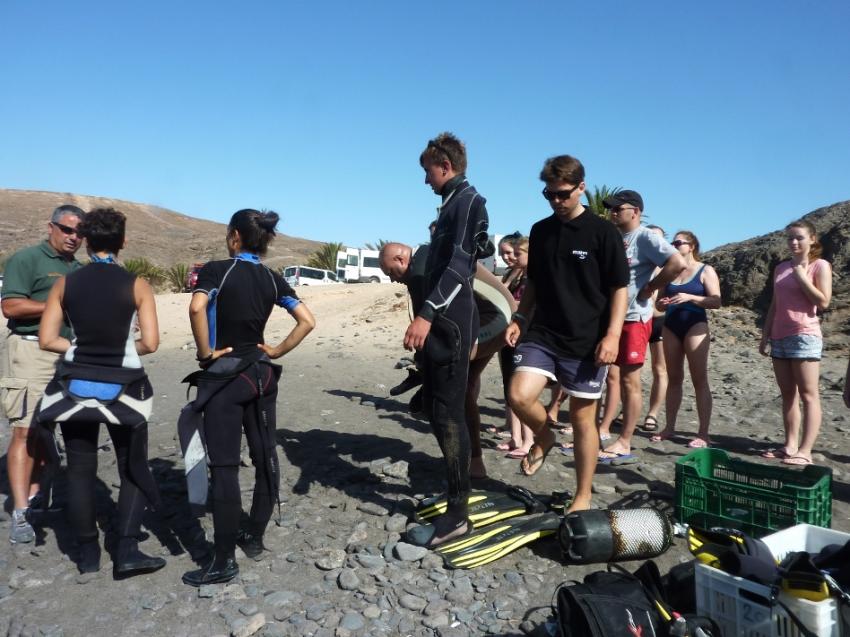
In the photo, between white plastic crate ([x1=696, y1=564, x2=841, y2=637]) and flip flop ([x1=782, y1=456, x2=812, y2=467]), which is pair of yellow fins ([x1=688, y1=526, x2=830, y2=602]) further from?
flip flop ([x1=782, y1=456, x2=812, y2=467])

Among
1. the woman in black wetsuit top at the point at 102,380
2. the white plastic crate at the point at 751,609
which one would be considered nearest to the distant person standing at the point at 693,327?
the white plastic crate at the point at 751,609

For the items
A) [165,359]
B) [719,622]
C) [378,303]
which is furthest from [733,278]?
[719,622]

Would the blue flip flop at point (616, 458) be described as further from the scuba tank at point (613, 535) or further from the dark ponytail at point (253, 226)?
the dark ponytail at point (253, 226)

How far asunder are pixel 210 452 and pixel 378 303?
555 inches

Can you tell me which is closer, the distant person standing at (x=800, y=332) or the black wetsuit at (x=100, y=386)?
the black wetsuit at (x=100, y=386)

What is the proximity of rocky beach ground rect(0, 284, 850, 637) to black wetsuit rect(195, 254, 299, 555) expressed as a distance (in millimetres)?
470

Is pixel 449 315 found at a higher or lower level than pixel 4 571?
higher

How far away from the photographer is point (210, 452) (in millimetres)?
3826

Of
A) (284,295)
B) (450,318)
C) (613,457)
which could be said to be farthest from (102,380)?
(613,457)

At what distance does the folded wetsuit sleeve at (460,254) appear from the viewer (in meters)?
3.84

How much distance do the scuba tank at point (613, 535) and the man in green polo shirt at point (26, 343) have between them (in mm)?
3289

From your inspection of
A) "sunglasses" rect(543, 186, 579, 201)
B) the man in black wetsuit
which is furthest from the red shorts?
the man in black wetsuit

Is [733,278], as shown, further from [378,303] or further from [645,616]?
[645,616]

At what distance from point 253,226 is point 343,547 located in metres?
1.96
